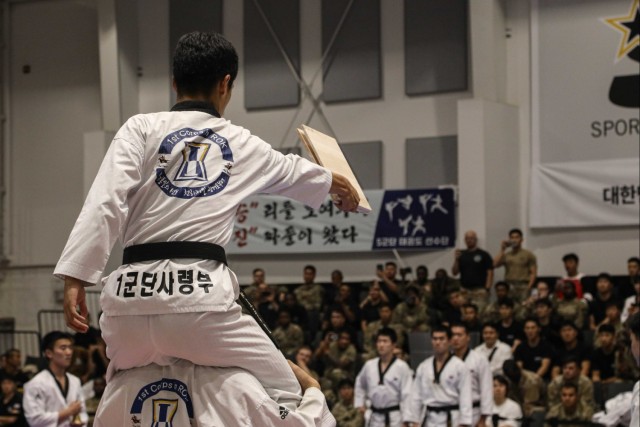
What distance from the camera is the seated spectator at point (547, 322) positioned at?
530 inches

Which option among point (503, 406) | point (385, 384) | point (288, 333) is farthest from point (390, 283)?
point (503, 406)

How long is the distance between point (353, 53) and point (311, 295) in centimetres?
458

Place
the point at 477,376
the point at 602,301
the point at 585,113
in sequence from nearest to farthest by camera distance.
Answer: the point at 477,376
the point at 602,301
the point at 585,113

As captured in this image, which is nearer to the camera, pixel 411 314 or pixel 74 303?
pixel 74 303

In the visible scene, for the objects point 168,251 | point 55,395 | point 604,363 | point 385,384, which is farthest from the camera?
point 385,384

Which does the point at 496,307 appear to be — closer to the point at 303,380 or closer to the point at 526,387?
the point at 526,387

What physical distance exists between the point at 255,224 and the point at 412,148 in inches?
123

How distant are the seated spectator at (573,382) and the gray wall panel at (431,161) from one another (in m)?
6.15

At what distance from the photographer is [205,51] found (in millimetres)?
3754

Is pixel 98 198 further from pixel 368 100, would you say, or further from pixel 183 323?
pixel 368 100

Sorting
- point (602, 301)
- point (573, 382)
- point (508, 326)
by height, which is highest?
point (602, 301)

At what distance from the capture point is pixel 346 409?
13680mm

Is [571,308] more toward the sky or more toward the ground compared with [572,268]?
more toward the ground

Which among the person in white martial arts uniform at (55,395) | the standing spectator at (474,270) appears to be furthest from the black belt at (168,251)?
the standing spectator at (474,270)
